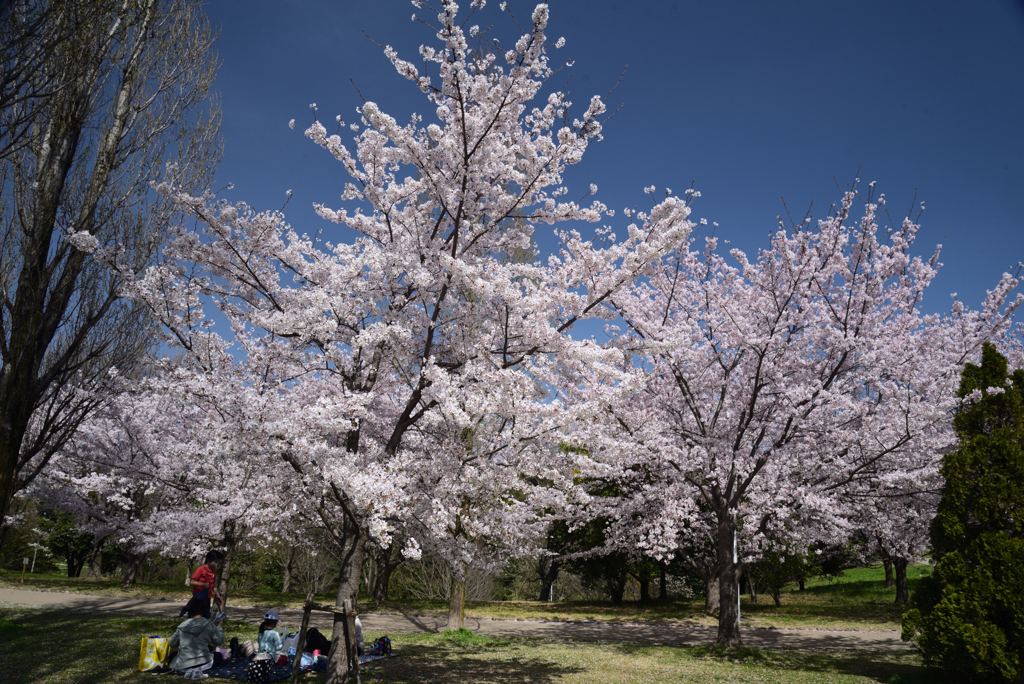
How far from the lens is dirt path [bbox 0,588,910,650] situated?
12.0 meters

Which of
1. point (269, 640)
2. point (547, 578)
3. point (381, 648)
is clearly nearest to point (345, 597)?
point (269, 640)

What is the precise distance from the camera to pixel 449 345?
707cm

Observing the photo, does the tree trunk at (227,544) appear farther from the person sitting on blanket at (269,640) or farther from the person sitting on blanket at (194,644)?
the person sitting on blanket at (269,640)

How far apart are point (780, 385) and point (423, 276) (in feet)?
24.9

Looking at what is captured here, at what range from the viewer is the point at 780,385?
412 inches

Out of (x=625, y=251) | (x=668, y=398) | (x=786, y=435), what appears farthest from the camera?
(x=668, y=398)

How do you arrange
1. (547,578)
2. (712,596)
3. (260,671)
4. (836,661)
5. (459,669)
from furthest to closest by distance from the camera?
(547,578)
(712,596)
(836,661)
(459,669)
(260,671)

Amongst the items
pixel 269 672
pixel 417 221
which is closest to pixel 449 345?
pixel 417 221

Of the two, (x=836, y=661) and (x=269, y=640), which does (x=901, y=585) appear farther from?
(x=269, y=640)

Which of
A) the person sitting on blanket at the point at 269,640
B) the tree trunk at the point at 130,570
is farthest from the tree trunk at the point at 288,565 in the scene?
the person sitting on blanket at the point at 269,640

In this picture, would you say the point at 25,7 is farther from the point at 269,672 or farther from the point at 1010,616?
the point at 1010,616

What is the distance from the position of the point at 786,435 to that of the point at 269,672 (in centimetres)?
923

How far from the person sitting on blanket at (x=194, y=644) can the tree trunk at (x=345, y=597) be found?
6.48 feet

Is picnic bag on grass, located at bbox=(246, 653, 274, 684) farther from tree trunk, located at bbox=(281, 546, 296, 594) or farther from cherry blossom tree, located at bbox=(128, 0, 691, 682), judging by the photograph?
tree trunk, located at bbox=(281, 546, 296, 594)
